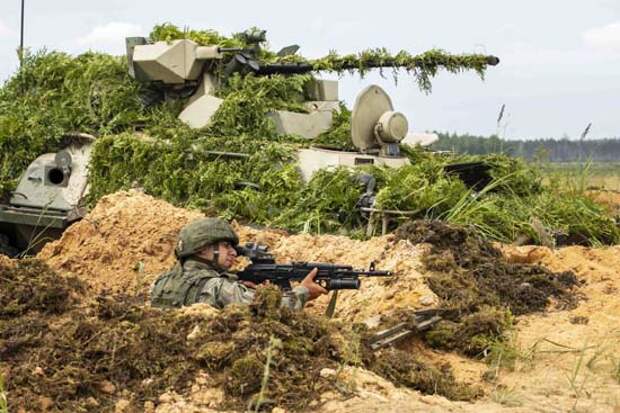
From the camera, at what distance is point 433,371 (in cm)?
623

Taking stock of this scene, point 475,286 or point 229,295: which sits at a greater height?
point 229,295

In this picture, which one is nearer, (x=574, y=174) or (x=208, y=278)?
(x=208, y=278)

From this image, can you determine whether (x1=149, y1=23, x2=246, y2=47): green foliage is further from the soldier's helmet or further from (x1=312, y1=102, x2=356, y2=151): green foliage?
the soldier's helmet

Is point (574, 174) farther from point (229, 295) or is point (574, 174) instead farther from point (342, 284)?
point (229, 295)

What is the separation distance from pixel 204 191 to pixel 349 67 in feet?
8.32

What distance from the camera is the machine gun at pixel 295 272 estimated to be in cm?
708

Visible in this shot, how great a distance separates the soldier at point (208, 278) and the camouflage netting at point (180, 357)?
0.50m

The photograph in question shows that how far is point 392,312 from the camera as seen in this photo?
7648mm

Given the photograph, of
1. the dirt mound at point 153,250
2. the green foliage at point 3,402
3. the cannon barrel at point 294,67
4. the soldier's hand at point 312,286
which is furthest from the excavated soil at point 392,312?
the cannon barrel at point 294,67

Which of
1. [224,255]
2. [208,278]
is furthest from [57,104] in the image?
[208,278]

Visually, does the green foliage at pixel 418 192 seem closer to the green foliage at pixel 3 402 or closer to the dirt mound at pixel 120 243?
the dirt mound at pixel 120 243

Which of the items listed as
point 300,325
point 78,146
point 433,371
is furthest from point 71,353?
point 78,146

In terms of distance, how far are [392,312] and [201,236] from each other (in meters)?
1.54

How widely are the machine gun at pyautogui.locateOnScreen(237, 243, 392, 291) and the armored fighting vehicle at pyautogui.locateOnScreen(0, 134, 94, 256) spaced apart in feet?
15.3
